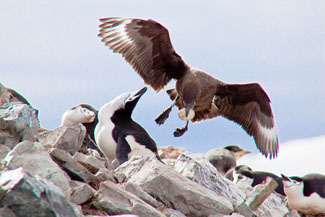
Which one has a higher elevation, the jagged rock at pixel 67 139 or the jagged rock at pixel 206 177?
the jagged rock at pixel 67 139

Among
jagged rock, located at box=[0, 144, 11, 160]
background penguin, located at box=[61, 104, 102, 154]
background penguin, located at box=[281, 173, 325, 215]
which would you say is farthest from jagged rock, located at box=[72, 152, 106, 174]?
background penguin, located at box=[61, 104, 102, 154]

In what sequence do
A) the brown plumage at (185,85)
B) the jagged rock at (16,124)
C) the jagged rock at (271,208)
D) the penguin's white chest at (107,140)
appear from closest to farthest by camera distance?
the jagged rock at (16,124) → the jagged rock at (271,208) → the brown plumage at (185,85) → the penguin's white chest at (107,140)

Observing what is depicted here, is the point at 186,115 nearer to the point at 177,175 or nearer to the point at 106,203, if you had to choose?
the point at 177,175

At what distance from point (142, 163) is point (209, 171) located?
90 centimetres

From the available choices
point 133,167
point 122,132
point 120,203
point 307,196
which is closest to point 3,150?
point 120,203

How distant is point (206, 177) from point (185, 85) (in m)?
3.29

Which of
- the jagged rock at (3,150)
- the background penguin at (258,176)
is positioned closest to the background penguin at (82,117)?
the background penguin at (258,176)

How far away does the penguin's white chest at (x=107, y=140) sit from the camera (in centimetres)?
1002

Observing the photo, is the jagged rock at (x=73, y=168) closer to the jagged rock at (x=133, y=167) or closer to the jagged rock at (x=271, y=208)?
the jagged rock at (x=133, y=167)

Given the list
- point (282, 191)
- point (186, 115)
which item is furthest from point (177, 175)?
point (282, 191)

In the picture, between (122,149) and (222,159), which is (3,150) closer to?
(122,149)

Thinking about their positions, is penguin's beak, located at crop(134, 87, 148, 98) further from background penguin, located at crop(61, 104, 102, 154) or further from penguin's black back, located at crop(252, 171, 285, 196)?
penguin's black back, located at crop(252, 171, 285, 196)

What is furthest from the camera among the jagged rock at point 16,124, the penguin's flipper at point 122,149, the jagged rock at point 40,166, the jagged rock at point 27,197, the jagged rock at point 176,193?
the penguin's flipper at point 122,149

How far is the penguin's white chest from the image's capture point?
10016mm
